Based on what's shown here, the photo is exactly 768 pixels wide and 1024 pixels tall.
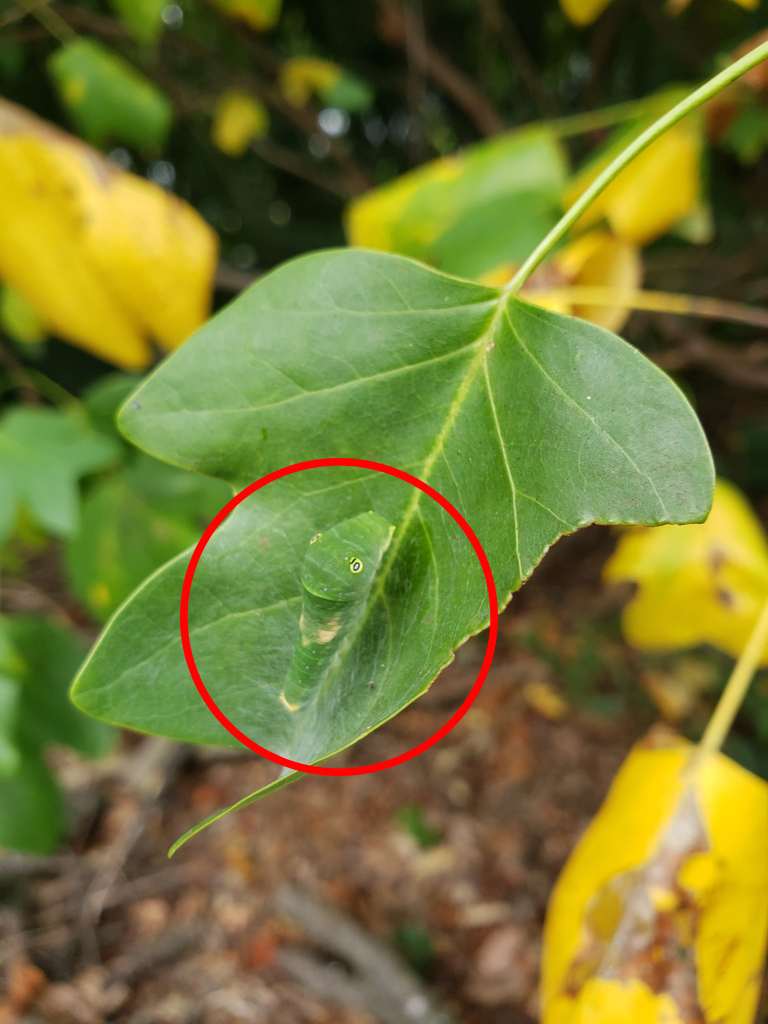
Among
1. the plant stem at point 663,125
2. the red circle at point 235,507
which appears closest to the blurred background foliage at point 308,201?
the plant stem at point 663,125

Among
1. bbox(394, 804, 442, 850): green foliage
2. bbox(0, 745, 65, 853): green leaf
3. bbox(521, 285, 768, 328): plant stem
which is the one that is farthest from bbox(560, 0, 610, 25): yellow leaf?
bbox(394, 804, 442, 850): green foliage

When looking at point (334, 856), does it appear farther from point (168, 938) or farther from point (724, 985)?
point (724, 985)

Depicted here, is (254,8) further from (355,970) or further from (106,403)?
(355,970)

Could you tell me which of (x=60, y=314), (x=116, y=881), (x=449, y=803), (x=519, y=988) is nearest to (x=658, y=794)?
(x=60, y=314)

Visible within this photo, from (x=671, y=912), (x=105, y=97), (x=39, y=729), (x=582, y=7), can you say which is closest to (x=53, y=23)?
(x=105, y=97)

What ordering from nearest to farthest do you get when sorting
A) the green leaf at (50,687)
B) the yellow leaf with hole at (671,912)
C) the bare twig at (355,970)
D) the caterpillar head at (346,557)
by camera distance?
the caterpillar head at (346,557) < the yellow leaf with hole at (671,912) < the green leaf at (50,687) < the bare twig at (355,970)

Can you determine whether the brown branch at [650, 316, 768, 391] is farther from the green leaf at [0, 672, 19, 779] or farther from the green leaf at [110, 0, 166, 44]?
the green leaf at [0, 672, 19, 779]

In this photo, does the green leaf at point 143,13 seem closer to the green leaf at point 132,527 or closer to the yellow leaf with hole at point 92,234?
the yellow leaf with hole at point 92,234
